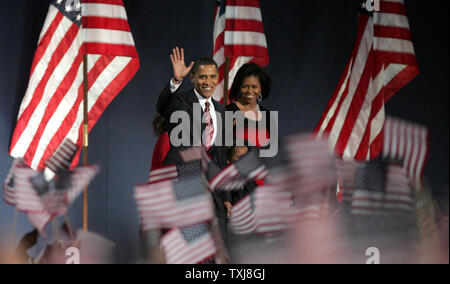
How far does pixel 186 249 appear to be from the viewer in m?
3.76

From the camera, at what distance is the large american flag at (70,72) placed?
13.1 ft

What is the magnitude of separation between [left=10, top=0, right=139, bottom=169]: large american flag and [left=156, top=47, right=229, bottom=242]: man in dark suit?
0.56m

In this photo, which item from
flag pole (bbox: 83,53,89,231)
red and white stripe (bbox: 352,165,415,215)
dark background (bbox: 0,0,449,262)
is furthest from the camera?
dark background (bbox: 0,0,449,262)

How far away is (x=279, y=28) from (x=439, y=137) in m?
1.50

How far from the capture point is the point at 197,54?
15.3 ft

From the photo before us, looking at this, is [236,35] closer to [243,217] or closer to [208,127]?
[208,127]

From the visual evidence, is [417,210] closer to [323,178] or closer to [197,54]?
[323,178]

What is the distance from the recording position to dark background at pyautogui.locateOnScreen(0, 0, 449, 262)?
4281mm

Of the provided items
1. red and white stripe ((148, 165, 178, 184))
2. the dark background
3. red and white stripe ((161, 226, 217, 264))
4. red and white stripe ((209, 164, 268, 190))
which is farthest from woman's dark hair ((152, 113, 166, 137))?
the dark background

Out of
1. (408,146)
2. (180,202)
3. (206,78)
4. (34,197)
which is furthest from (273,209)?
(34,197)

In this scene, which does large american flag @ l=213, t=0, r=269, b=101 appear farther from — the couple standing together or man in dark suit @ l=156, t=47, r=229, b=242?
man in dark suit @ l=156, t=47, r=229, b=242

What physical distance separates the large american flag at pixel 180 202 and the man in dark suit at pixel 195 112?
0.33ft
